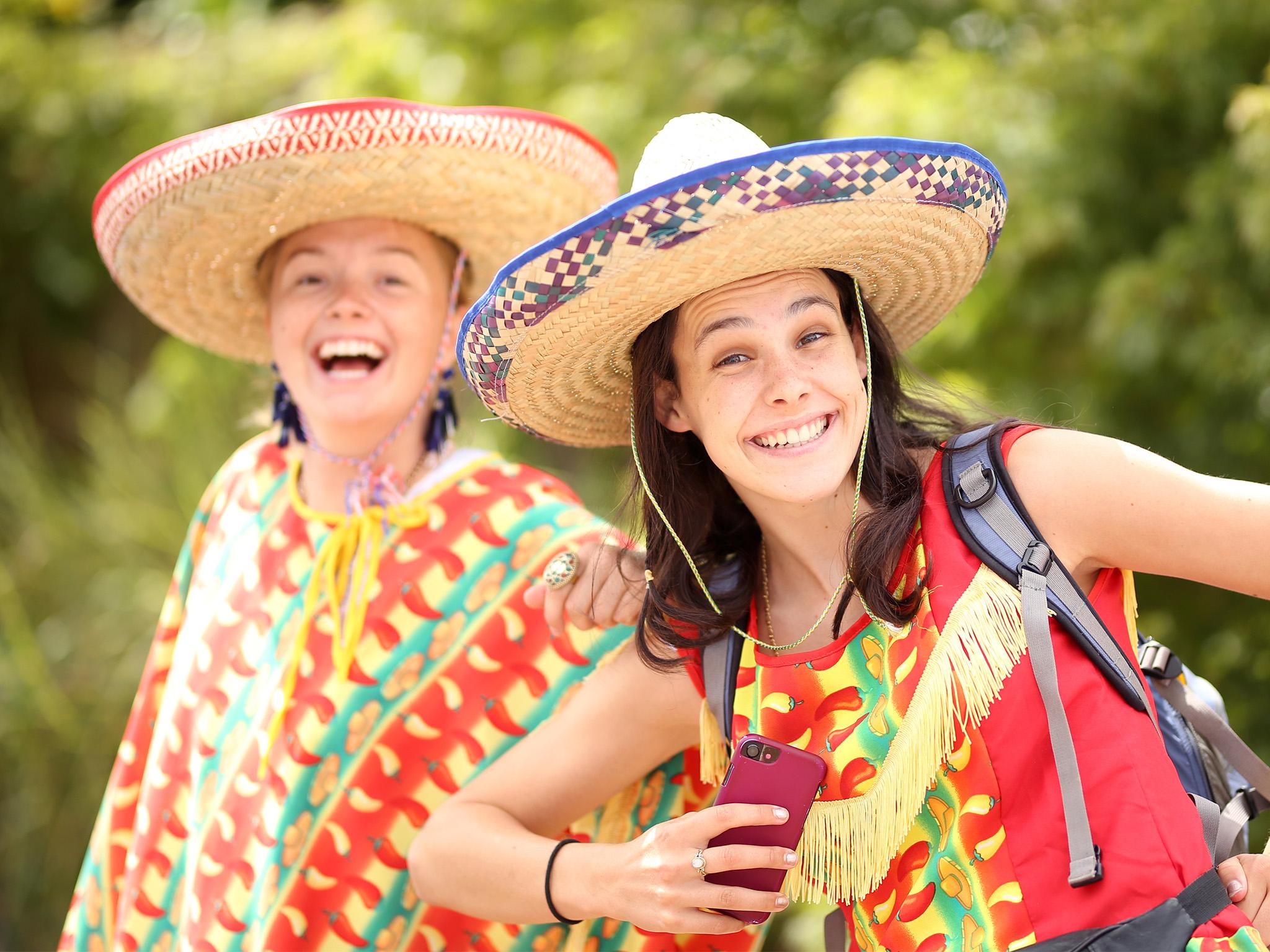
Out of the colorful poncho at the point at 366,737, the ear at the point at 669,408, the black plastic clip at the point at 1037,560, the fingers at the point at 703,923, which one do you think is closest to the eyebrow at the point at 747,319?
the ear at the point at 669,408

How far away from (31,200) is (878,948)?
744 cm

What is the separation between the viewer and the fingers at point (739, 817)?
1840mm

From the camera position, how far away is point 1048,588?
1.82 meters

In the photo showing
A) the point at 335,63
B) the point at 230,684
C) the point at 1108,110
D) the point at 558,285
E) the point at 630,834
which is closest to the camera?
the point at 558,285

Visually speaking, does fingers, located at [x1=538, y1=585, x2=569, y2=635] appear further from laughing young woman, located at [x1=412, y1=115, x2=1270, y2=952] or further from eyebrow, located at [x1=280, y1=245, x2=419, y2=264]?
eyebrow, located at [x1=280, y1=245, x2=419, y2=264]

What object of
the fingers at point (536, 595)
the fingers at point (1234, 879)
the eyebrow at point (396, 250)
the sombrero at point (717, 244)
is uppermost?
the eyebrow at point (396, 250)

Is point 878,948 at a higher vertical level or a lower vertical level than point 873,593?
lower

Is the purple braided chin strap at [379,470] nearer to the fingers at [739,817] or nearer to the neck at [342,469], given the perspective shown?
the neck at [342,469]

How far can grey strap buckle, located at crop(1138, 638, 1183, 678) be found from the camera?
7.04 ft

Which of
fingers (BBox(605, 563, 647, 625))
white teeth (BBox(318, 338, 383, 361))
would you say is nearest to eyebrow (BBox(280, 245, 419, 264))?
white teeth (BBox(318, 338, 383, 361))

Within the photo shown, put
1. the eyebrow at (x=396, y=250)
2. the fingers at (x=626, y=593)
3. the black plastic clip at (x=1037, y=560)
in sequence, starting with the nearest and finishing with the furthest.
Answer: the black plastic clip at (x=1037, y=560) → the fingers at (x=626, y=593) → the eyebrow at (x=396, y=250)

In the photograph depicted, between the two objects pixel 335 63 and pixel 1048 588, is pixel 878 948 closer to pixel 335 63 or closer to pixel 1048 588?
pixel 1048 588

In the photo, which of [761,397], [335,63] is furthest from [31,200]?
[761,397]

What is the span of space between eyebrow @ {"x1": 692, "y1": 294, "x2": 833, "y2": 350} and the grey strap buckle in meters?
0.81
